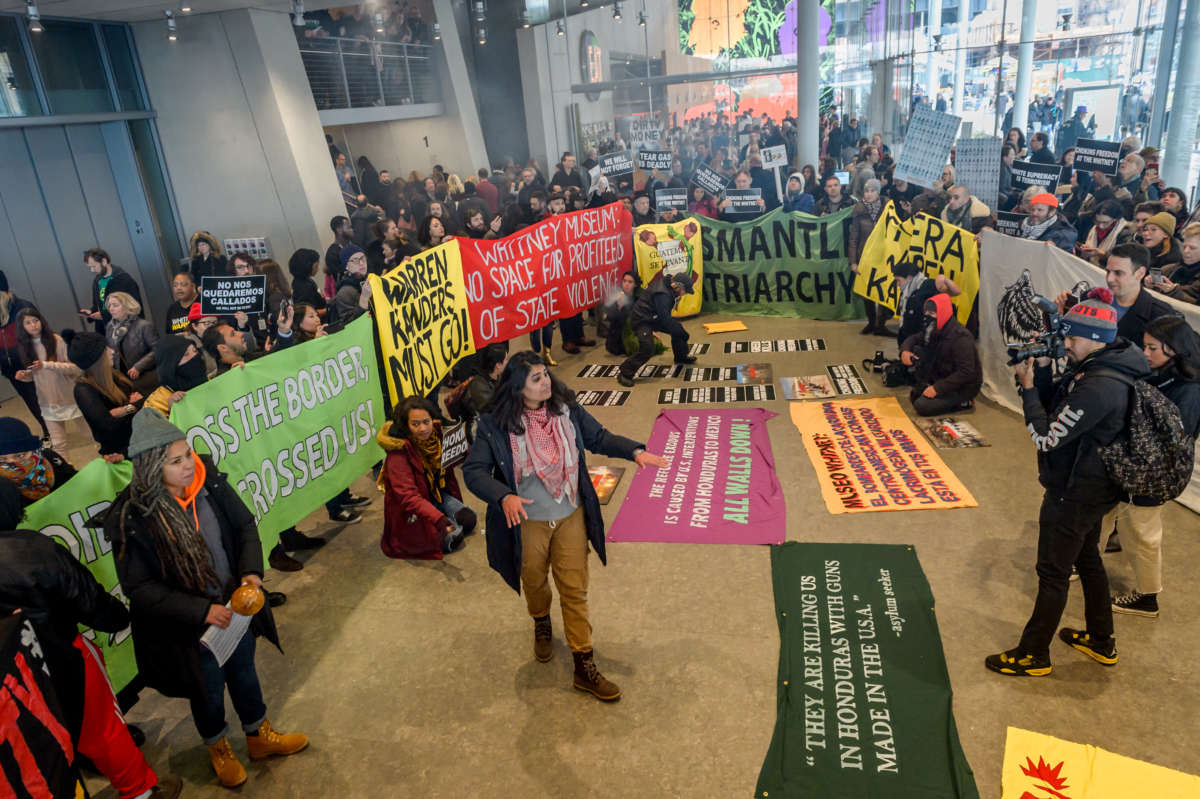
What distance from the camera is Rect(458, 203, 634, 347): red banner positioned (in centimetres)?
815

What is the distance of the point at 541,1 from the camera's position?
21438 mm

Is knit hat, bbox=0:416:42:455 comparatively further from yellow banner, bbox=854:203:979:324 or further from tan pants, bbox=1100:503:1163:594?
yellow banner, bbox=854:203:979:324

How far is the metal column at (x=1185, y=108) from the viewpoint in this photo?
1066 cm

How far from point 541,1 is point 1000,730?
71.8ft

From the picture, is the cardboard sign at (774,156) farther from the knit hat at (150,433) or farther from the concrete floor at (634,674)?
the knit hat at (150,433)

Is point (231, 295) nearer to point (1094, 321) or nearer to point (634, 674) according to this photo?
point (634, 674)

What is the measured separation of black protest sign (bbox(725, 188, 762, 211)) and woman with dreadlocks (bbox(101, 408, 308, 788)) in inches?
397

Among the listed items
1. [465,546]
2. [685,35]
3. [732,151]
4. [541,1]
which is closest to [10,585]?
[465,546]

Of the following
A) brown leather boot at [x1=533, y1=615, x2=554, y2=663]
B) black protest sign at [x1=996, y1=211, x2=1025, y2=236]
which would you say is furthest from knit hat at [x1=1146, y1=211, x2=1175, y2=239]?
brown leather boot at [x1=533, y1=615, x2=554, y2=663]

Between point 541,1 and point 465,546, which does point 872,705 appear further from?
point 541,1

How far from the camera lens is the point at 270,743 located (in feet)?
12.9

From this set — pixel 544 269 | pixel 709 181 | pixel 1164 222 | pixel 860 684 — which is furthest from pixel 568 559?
pixel 709 181

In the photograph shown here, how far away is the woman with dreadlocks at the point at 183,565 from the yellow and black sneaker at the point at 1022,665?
12.4ft

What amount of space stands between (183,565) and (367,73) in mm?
17221
